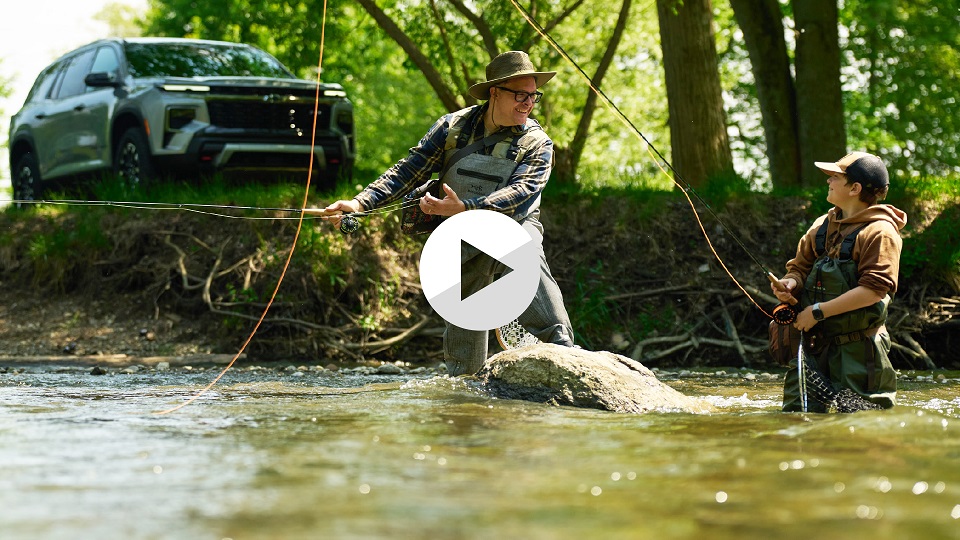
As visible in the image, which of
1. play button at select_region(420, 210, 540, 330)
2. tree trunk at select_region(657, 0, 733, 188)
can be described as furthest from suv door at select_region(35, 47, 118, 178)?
play button at select_region(420, 210, 540, 330)

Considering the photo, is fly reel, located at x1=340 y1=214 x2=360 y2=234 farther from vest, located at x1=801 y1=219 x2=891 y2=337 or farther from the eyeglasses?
vest, located at x1=801 y1=219 x2=891 y2=337

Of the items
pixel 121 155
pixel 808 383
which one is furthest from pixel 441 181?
pixel 121 155

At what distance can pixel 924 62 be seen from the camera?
27984mm

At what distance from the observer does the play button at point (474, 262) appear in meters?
6.82

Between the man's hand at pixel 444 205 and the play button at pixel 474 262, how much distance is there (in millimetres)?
180

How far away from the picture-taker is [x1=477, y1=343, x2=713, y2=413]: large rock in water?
A: 6473 millimetres

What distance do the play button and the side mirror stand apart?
22.7 ft

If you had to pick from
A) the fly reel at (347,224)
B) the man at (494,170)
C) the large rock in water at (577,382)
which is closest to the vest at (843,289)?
the large rock in water at (577,382)

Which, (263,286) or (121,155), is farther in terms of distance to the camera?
(121,155)

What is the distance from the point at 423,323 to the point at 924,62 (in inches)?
804

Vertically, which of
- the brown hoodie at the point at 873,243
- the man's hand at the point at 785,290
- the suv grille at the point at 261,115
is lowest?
the man's hand at the point at 785,290

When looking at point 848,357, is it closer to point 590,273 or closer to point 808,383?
point 808,383

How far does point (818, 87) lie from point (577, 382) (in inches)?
318

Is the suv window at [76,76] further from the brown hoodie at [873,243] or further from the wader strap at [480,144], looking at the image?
the brown hoodie at [873,243]
